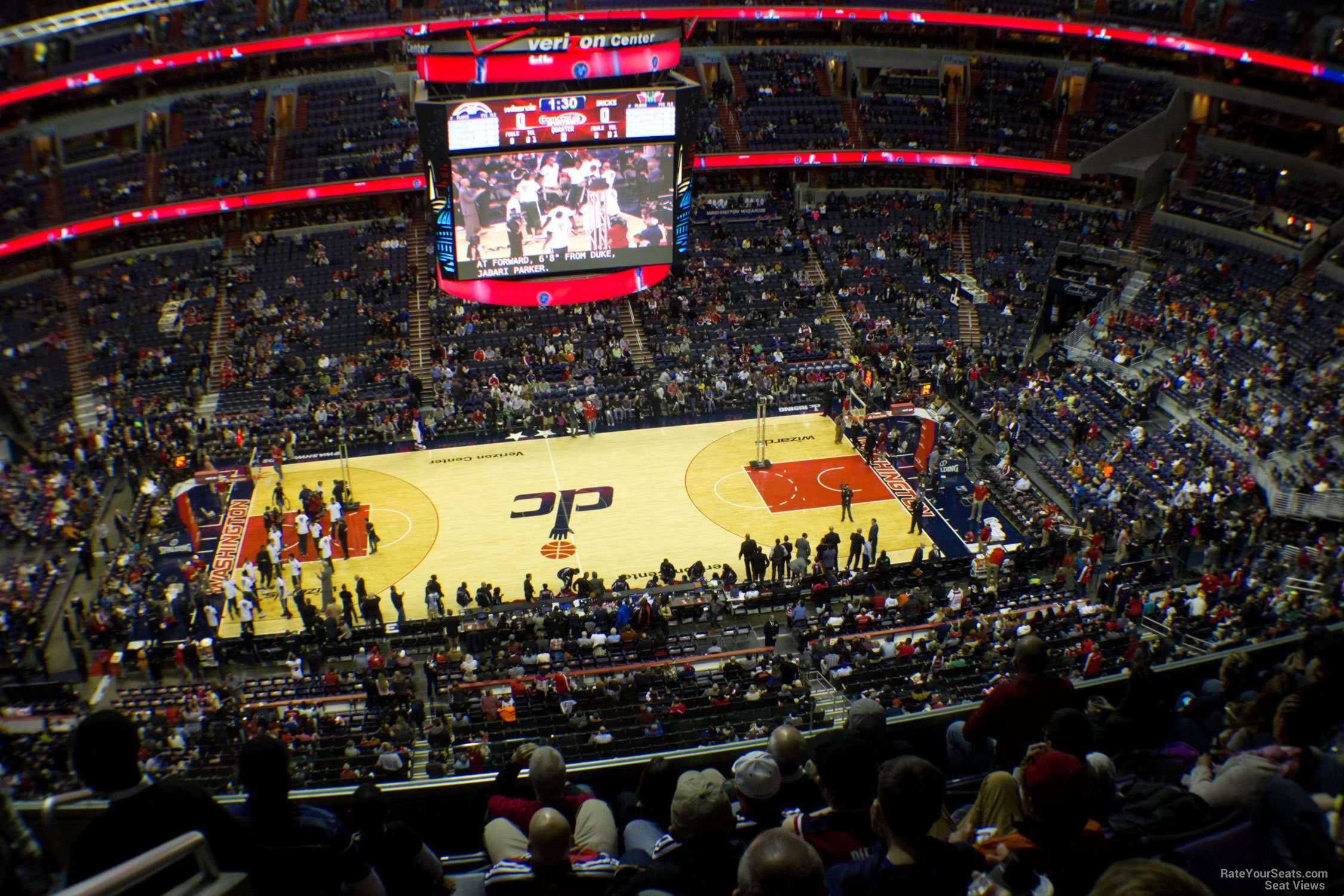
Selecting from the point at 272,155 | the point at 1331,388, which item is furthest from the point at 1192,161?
the point at 272,155

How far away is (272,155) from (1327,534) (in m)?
35.5

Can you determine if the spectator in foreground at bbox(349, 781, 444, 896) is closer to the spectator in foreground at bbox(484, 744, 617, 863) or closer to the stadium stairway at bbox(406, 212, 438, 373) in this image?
the spectator in foreground at bbox(484, 744, 617, 863)

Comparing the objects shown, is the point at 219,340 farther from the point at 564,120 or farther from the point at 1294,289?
the point at 1294,289

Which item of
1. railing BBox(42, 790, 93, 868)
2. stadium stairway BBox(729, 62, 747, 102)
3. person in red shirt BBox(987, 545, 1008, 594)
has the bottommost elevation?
railing BBox(42, 790, 93, 868)

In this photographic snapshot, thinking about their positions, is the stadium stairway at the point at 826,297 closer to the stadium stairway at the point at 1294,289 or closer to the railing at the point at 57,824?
the stadium stairway at the point at 1294,289

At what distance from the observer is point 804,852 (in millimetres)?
4016

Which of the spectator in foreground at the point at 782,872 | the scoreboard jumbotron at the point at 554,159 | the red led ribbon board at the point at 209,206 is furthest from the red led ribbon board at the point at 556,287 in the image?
the spectator in foreground at the point at 782,872

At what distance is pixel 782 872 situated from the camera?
3.99m

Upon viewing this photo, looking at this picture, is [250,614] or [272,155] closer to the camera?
[250,614]

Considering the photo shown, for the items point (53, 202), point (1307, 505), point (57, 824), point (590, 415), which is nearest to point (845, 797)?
point (57, 824)

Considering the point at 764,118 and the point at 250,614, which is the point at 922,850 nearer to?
the point at 250,614

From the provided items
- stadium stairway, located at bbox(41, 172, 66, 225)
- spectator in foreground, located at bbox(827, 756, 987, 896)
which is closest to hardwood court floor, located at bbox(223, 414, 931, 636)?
stadium stairway, located at bbox(41, 172, 66, 225)

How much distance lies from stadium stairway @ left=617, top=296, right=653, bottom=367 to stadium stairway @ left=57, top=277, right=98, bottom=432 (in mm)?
16994

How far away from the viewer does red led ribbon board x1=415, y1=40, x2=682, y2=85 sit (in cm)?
2516
